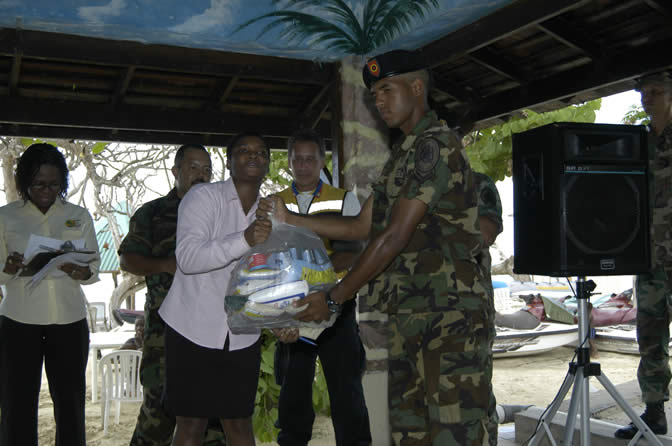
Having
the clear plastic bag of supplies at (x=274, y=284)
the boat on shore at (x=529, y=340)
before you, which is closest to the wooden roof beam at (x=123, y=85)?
the clear plastic bag of supplies at (x=274, y=284)

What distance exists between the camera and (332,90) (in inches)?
190

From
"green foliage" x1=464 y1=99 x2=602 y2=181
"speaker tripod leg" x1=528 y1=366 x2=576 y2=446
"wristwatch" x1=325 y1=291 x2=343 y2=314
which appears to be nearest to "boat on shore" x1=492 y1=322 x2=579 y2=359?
"green foliage" x1=464 y1=99 x2=602 y2=181

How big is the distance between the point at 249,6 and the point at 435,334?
3.25m

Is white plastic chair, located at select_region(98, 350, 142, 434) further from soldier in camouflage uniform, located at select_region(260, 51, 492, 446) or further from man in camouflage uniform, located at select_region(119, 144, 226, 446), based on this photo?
soldier in camouflage uniform, located at select_region(260, 51, 492, 446)

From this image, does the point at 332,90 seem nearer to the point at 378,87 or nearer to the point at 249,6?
the point at 249,6

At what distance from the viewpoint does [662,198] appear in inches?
143

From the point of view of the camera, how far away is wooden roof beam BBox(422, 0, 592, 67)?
3562 millimetres

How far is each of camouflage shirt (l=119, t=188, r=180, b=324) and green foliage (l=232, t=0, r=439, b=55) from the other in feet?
5.97

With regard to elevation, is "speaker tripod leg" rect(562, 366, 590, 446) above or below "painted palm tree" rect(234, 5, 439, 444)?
below

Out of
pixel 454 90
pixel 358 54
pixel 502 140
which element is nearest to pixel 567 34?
pixel 454 90

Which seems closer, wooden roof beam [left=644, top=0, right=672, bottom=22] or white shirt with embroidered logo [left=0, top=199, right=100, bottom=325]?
white shirt with embroidered logo [left=0, top=199, right=100, bottom=325]

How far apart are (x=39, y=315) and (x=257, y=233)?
1.64m

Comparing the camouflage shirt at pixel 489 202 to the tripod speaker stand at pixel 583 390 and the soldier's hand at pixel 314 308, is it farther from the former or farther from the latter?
the soldier's hand at pixel 314 308

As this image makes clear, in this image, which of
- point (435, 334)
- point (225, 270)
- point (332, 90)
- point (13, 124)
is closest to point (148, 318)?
point (225, 270)
